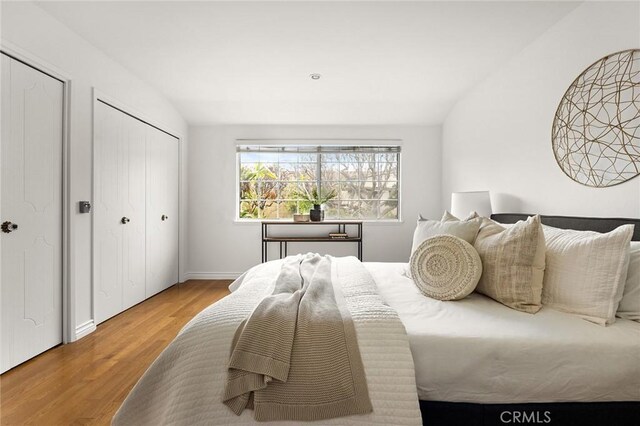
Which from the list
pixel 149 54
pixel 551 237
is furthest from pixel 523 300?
pixel 149 54

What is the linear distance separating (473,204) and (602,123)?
1183 millimetres

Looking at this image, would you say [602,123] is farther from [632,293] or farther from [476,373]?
[476,373]

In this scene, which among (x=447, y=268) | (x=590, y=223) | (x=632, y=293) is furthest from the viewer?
(x=590, y=223)

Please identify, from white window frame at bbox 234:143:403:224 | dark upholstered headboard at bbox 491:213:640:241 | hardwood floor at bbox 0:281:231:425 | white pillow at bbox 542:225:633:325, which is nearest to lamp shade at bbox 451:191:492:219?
dark upholstered headboard at bbox 491:213:640:241

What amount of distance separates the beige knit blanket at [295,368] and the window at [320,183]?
3544mm

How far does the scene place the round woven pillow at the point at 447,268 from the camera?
63.3 inches

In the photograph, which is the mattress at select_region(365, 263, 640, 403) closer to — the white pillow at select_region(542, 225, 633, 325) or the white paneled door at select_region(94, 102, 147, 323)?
the white pillow at select_region(542, 225, 633, 325)

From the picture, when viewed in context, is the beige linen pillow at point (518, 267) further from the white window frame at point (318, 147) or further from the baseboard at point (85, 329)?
the white window frame at point (318, 147)

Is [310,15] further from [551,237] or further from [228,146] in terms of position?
[228,146]

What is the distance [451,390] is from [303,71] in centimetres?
286

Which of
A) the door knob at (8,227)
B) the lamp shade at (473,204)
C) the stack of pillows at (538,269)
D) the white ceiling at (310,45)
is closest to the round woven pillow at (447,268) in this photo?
the stack of pillows at (538,269)

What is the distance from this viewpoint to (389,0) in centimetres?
208

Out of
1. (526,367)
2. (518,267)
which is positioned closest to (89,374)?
(526,367)

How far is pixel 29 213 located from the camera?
2139mm
